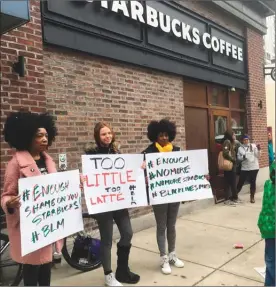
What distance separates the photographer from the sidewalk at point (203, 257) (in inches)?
139

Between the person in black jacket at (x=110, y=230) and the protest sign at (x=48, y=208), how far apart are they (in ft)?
0.99

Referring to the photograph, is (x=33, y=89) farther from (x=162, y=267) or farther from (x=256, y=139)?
(x=256, y=139)

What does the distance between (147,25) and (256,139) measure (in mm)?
4730

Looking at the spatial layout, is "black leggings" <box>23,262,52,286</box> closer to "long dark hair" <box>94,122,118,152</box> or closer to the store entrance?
"long dark hair" <box>94,122,118,152</box>

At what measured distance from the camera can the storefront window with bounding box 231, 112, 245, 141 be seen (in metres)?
8.60

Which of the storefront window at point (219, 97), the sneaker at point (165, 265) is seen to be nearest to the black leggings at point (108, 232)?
the sneaker at point (165, 265)

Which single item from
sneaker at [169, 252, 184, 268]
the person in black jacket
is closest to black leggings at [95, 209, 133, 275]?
the person in black jacket

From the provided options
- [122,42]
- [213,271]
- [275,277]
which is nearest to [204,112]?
[122,42]

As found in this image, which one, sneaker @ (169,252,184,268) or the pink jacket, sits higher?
the pink jacket

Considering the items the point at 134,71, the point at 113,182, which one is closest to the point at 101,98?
the point at 134,71

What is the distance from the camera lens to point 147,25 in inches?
236

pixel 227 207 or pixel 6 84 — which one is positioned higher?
pixel 6 84

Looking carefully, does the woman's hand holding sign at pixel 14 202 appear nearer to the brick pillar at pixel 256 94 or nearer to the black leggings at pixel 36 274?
the black leggings at pixel 36 274

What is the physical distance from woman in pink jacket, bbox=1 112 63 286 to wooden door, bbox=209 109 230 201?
5237 mm
